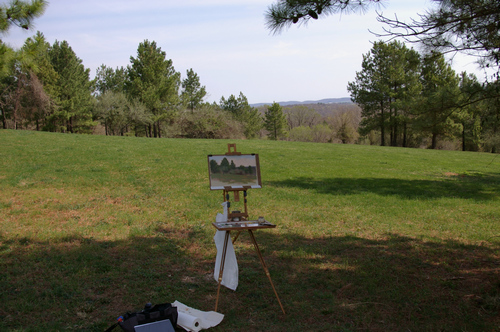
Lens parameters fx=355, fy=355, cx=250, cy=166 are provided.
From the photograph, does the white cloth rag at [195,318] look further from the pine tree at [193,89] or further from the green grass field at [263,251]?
the pine tree at [193,89]

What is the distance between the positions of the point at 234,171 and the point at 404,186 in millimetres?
9262

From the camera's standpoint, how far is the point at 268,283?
197 inches

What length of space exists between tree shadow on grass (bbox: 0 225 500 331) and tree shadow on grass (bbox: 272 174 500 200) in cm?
448

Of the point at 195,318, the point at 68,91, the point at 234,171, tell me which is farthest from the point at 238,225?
the point at 68,91

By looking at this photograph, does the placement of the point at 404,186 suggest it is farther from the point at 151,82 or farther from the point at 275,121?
the point at 275,121

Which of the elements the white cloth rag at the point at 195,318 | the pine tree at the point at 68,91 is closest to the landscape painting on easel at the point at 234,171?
the white cloth rag at the point at 195,318

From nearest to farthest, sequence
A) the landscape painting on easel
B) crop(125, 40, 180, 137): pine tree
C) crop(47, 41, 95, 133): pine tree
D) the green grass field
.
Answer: the green grass field → the landscape painting on easel → crop(47, 41, 95, 133): pine tree → crop(125, 40, 180, 137): pine tree

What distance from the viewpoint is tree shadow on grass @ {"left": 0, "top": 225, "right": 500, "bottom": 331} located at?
13.1 ft

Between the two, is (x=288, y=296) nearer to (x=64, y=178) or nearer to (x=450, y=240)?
(x=450, y=240)

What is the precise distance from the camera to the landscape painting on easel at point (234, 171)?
4832 mm

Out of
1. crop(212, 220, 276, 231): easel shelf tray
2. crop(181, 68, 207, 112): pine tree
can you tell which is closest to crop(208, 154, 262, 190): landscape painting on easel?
crop(212, 220, 276, 231): easel shelf tray

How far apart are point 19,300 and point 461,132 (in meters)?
42.5

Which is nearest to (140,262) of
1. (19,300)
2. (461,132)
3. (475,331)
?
(19,300)

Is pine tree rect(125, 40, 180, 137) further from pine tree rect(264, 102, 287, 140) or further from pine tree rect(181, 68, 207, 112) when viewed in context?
pine tree rect(264, 102, 287, 140)
